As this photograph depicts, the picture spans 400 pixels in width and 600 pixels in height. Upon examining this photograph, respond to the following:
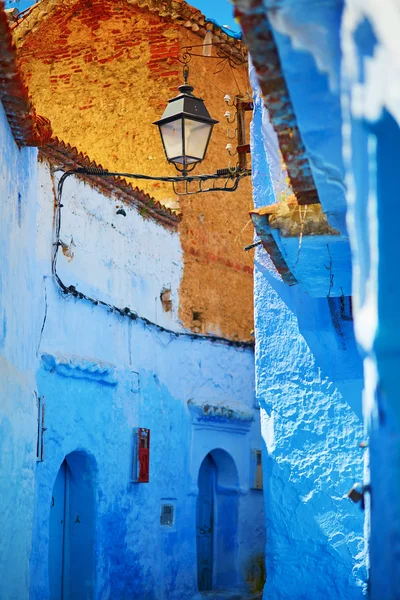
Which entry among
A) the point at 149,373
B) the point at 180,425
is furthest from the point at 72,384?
the point at 180,425

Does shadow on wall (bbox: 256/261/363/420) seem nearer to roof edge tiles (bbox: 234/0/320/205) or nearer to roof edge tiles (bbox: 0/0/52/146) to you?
roof edge tiles (bbox: 0/0/52/146)

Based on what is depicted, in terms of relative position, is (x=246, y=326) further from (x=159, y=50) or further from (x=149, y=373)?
(x=159, y=50)

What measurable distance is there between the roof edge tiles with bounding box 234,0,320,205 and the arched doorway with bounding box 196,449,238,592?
357 inches

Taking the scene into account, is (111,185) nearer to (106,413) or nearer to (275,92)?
(106,413)

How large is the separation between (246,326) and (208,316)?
1.08 m

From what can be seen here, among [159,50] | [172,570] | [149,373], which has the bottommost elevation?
[172,570]

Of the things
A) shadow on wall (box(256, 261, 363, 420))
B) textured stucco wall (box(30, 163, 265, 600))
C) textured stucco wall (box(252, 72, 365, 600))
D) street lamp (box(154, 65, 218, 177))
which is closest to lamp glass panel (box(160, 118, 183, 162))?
street lamp (box(154, 65, 218, 177))

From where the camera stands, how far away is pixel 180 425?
1271 centimetres

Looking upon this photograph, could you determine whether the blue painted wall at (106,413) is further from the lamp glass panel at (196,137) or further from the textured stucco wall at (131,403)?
the lamp glass panel at (196,137)

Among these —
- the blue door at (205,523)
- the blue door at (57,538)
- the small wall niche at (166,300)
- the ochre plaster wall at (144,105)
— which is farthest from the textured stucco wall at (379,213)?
the blue door at (205,523)

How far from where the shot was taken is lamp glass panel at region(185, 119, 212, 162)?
7809 mm

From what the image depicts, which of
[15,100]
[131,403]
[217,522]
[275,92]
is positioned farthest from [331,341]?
[217,522]

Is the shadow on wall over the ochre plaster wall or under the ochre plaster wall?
under

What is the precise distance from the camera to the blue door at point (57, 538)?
1016cm
